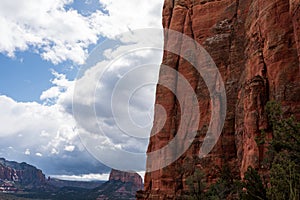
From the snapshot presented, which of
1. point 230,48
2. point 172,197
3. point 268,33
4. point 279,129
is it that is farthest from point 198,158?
point 279,129

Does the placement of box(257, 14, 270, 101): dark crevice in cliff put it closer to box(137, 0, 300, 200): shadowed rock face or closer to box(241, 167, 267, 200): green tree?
box(137, 0, 300, 200): shadowed rock face

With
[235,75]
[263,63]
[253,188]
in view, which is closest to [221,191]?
[253,188]

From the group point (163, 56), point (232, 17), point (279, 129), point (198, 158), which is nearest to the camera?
point (279, 129)

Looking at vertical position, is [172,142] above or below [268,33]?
below

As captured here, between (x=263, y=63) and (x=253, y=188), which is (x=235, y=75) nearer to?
(x=263, y=63)

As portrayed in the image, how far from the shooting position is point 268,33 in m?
31.9

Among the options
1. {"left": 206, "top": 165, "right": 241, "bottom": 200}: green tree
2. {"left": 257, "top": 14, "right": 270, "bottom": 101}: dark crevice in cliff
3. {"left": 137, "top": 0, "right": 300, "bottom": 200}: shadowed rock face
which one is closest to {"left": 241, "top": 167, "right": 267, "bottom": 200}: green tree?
{"left": 206, "top": 165, "right": 241, "bottom": 200}: green tree

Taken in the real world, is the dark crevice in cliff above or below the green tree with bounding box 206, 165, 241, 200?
above

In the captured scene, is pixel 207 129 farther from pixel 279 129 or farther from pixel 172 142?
pixel 279 129

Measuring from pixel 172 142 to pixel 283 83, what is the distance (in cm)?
2286

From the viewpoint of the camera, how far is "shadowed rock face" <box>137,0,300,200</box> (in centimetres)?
2995

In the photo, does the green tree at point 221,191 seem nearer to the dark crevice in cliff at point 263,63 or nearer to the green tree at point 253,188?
the green tree at point 253,188

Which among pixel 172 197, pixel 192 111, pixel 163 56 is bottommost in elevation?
pixel 172 197

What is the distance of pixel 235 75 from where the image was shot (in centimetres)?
4212
